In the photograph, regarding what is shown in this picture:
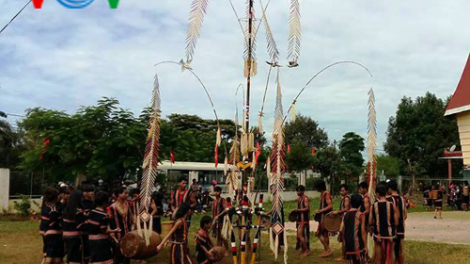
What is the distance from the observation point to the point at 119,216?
852cm

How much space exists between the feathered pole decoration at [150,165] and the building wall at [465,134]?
29.4 feet

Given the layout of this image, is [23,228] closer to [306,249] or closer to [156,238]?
[156,238]

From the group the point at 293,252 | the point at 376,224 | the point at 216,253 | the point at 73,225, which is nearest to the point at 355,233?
the point at 376,224

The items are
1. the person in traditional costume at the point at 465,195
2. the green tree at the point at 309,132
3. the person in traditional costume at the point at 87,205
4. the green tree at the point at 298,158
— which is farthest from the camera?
the green tree at the point at 309,132

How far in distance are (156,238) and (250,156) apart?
267 centimetres

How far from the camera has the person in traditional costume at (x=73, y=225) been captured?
7359 millimetres

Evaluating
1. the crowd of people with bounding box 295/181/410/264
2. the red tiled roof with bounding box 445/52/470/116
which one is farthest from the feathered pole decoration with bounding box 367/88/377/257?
the red tiled roof with bounding box 445/52/470/116

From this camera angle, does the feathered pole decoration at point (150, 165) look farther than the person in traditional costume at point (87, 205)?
Yes

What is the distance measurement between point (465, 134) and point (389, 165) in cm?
2845

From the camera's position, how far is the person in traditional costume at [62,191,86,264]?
290 inches

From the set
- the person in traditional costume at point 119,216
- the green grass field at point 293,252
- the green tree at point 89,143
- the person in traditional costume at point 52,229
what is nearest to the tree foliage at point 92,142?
the green tree at point 89,143

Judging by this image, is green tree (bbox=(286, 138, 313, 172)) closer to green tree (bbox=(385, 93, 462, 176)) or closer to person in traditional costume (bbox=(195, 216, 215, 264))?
green tree (bbox=(385, 93, 462, 176))

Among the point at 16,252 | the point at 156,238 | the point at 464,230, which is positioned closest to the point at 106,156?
the point at 16,252

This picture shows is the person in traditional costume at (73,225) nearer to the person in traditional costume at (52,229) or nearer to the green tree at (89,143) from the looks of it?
the person in traditional costume at (52,229)
